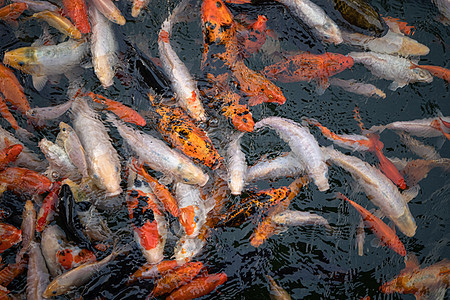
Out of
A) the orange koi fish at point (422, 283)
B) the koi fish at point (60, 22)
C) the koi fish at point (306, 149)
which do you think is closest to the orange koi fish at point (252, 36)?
the koi fish at point (306, 149)

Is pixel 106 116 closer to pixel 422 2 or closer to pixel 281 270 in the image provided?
pixel 281 270

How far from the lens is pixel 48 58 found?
3.51 meters

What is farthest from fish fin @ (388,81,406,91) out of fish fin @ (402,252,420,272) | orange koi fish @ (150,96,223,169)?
orange koi fish @ (150,96,223,169)

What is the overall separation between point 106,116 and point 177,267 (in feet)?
5.16

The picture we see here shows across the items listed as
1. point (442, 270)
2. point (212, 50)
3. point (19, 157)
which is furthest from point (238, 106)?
point (442, 270)

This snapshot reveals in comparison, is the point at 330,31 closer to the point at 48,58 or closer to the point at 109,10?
the point at 109,10

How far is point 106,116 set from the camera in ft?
11.5

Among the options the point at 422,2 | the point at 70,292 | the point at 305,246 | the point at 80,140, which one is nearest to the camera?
the point at 70,292

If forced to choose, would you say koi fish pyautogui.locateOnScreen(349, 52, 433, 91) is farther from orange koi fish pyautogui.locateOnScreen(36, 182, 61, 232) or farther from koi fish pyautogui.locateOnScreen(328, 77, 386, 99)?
orange koi fish pyautogui.locateOnScreen(36, 182, 61, 232)

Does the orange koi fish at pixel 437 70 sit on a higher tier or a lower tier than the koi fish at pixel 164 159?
higher

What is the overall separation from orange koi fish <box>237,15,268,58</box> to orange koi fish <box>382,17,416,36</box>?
1396mm

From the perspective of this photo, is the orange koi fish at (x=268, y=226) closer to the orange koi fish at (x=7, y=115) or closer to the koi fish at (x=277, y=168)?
the koi fish at (x=277, y=168)

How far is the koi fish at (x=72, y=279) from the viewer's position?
299 cm

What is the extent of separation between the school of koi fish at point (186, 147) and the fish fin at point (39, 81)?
1 centimetres
